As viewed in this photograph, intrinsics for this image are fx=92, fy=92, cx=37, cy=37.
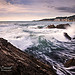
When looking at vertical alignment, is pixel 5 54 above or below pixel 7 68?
above

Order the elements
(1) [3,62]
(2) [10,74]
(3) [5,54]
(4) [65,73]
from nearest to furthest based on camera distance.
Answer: (2) [10,74] → (1) [3,62] → (3) [5,54] → (4) [65,73]

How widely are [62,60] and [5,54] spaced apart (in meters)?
2.98

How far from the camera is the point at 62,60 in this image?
4656mm

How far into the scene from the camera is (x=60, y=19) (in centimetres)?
10419

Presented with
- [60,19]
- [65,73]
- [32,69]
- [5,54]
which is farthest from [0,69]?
[60,19]

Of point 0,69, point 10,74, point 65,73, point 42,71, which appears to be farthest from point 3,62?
point 65,73

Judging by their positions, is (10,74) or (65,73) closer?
(10,74)

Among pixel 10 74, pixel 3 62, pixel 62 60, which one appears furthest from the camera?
pixel 62 60

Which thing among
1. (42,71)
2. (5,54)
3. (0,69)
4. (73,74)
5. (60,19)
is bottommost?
(73,74)

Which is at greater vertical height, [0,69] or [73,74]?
[0,69]

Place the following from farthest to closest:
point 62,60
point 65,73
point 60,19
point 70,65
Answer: point 60,19
point 62,60
point 70,65
point 65,73

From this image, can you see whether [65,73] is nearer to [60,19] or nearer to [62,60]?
[62,60]

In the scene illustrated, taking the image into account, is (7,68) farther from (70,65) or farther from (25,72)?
(70,65)

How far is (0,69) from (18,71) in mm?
459
